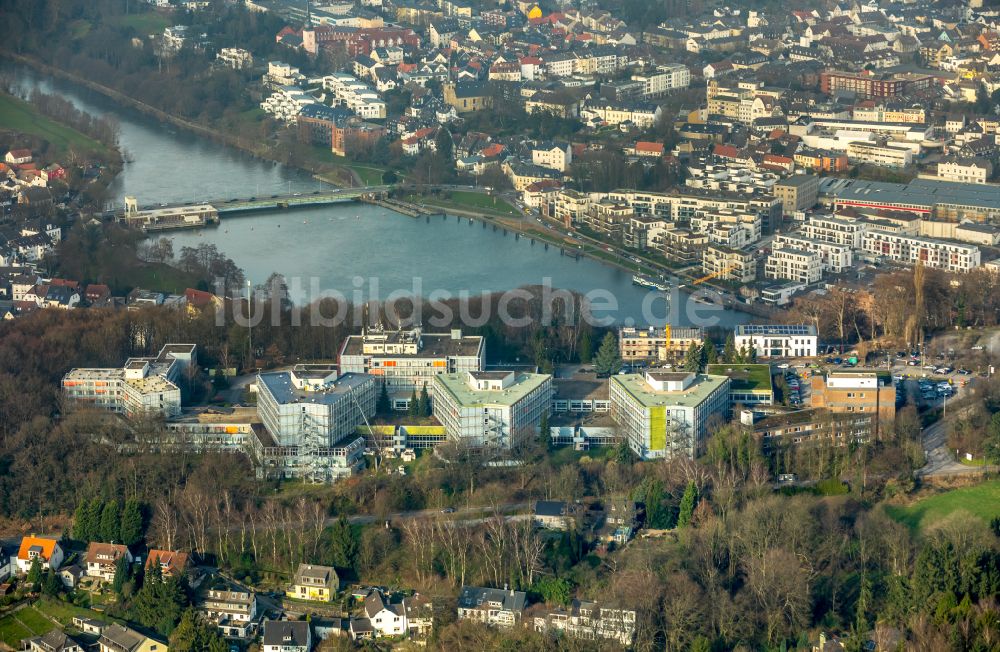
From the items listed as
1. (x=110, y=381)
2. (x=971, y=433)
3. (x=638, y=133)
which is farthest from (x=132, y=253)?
(x=971, y=433)

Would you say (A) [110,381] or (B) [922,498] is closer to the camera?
(B) [922,498]

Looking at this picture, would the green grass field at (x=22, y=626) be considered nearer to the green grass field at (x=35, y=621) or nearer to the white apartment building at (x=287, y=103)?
the green grass field at (x=35, y=621)

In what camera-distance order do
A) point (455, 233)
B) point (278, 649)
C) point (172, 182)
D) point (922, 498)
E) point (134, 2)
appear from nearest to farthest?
point (278, 649)
point (922, 498)
point (455, 233)
point (172, 182)
point (134, 2)

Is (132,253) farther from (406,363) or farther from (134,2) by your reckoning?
(134,2)

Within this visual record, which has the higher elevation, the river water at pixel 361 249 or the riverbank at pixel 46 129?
the riverbank at pixel 46 129

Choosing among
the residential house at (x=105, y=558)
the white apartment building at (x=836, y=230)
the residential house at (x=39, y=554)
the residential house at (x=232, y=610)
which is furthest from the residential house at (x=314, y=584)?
the white apartment building at (x=836, y=230)

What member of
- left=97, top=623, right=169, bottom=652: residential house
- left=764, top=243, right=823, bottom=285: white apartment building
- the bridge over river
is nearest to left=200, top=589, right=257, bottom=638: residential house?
left=97, top=623, right=169, bottom=652: residential house
